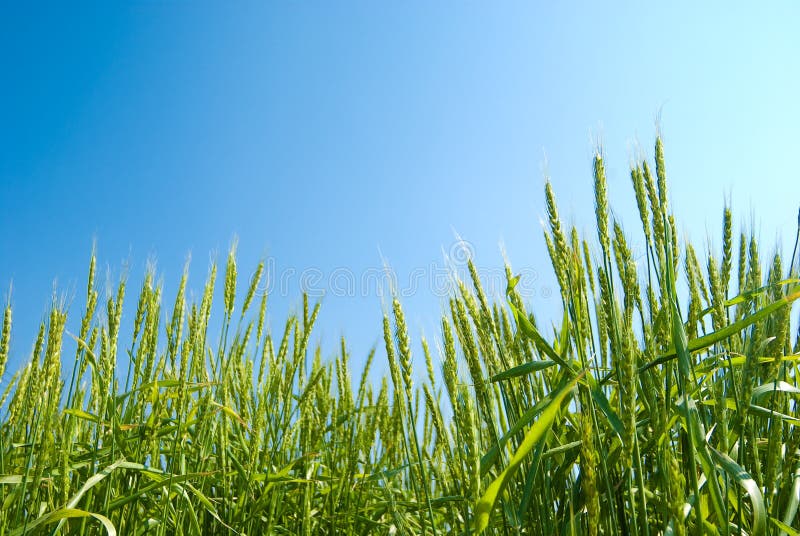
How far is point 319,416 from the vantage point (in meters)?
2.38

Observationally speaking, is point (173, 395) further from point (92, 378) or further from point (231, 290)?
point (92, 378)

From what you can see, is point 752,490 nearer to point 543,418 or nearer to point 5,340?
point 543,418

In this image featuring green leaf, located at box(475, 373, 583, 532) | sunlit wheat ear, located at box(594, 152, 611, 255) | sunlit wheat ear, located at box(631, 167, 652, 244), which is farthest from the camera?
sunlit wheat ear, located at box(631, 167, 652, 244)

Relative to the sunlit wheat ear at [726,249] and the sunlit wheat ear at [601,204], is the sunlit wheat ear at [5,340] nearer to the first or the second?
the sunlit wheat ear at [601,204]

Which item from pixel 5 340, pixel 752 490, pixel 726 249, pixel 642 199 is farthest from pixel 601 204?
pixel 5 340

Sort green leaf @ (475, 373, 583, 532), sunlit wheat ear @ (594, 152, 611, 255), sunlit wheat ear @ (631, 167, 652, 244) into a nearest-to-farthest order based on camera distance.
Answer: green leaf @ (475, 373, 583, 532) → sunlit wheat ear @ (594, 152, 611, 255) → sunlit wheat ear @ (631, 167, 652, 244)

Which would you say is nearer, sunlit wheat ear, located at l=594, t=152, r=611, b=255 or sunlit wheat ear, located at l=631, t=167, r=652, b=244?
sunlit wheat ear, located at l=594, t=152, r=611, b=255

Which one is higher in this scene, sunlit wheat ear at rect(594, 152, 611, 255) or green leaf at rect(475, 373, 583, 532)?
sunlit wheat ear at rect(594, 152, 611, 255)

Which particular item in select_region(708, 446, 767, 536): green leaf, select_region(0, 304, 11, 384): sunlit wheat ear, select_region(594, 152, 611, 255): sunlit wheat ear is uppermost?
select_region(594, 152, 611, 255): sunlit wheat ear

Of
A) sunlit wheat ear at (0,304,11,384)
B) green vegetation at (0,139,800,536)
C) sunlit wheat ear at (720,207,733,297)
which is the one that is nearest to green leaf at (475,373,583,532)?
green vegetation at (0,139,800,536)

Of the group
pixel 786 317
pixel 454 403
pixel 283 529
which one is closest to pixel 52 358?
pixel 454 403

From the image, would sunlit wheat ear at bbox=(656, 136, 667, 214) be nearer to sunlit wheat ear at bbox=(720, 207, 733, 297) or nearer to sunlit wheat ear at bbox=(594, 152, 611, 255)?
sunlit wheat ear at bbox=(594, 152, 611, 255)

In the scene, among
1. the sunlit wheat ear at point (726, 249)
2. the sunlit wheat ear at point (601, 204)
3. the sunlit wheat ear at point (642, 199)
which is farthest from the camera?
the sunlit wheat ear at point (726, 249)

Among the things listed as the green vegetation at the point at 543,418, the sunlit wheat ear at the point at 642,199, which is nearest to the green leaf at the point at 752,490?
the green vegetation at the point at 543,418
